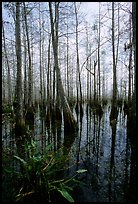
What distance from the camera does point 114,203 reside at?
9.09 feet

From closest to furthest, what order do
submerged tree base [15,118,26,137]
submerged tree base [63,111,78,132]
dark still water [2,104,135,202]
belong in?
dark still water [2,104,135,202]
submerged tree base [15,118,26,137]
submerged tree base [63,111,78,132]

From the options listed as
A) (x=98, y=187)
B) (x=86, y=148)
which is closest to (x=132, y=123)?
(x=86, y=148)

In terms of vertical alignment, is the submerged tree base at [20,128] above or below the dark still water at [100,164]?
above

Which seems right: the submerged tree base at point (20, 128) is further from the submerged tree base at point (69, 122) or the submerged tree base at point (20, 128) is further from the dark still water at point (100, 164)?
the submerged tree base at point (69, 122)

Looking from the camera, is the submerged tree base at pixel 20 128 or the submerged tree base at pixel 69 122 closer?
the submerged tree base at pixel 20 128

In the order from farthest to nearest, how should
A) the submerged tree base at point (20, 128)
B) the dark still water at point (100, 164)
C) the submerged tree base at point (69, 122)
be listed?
the submerged tree base at point (69, 122) < the submerged tree base at point (20, 128) < the dark still water at point (100, 164)

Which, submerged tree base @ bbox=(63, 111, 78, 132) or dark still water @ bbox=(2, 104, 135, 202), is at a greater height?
submerged tree base @ bbox=(63, 111, 78, 132)

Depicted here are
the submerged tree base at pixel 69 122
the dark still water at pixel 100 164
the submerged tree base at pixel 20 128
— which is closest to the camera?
the dark still water at pixel 100 164

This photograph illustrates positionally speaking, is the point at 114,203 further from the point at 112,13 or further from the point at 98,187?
the point at 112,13

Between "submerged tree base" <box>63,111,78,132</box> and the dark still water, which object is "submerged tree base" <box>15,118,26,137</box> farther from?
"submerged tree base" <box>63,111,78,132</box>

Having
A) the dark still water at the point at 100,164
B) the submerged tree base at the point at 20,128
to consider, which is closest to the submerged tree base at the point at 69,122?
the dark still water at the point at 100,164

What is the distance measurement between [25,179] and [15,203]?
34 cm

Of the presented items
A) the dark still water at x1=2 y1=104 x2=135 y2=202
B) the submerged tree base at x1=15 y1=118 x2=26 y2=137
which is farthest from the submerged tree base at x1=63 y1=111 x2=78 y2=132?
the submerged tree base at x1=15 y1=118 x2=26 y2=137

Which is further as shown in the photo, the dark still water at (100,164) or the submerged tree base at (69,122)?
the submerged tree base at (69,122)
